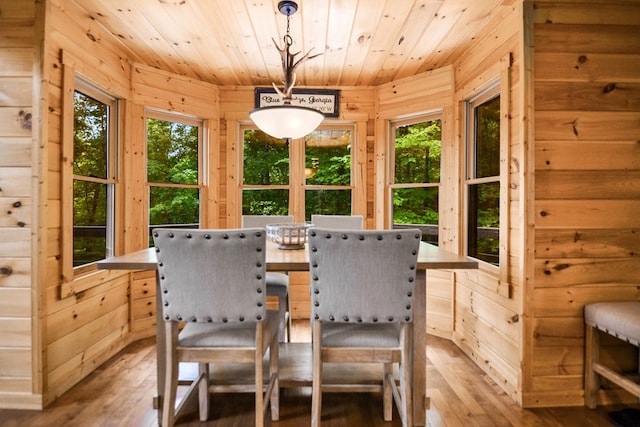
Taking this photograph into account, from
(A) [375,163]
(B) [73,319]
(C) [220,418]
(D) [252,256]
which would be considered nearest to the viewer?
(D) [252,256]

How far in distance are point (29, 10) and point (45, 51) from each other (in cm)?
26

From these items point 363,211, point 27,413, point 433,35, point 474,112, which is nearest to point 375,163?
point 363,211

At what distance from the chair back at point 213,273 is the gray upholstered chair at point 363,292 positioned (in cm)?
27

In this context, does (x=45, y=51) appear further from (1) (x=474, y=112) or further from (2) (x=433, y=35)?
(1) (x=474, y=112)

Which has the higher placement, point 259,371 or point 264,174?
point 264,174

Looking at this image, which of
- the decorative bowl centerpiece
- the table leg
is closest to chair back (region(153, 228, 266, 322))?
the decorative bowl centerpiece

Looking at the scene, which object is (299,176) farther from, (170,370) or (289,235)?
(170,370)

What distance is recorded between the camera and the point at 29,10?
2.28 metres

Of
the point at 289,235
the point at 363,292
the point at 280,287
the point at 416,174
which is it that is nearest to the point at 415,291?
the point at 363,292

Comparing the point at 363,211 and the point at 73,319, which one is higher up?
the point at 363,211

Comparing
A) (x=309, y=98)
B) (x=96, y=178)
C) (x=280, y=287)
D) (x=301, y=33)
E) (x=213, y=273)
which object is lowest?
(x=280, y=287)

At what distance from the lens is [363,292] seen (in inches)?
69.6

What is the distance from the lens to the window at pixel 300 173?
13.8ft

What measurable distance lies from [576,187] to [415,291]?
119cm
